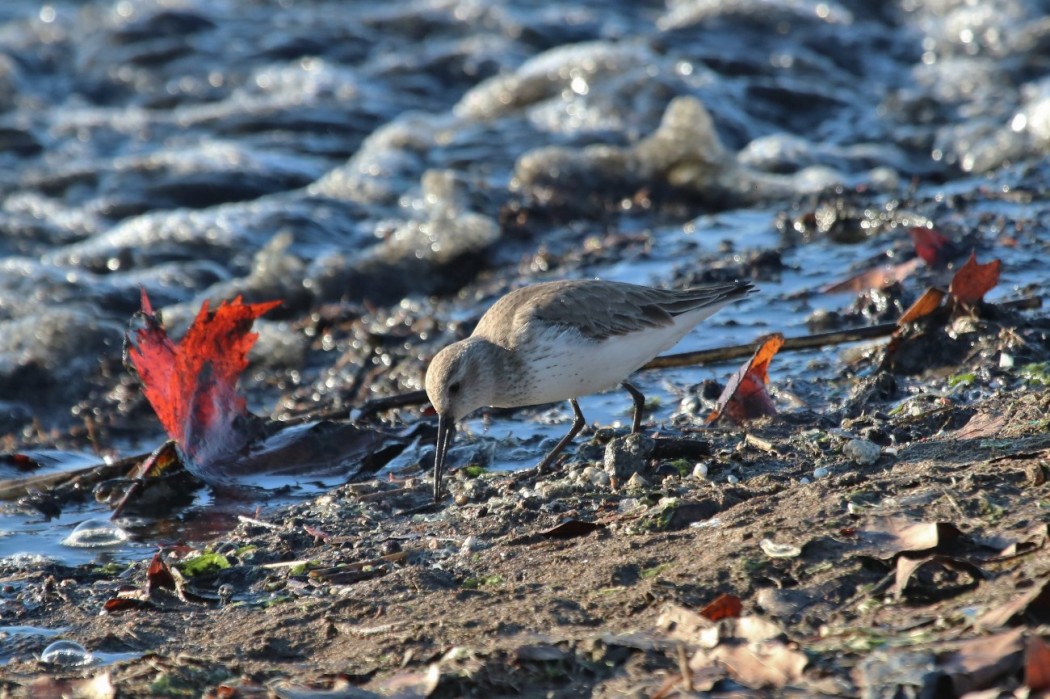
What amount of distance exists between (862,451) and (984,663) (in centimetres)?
184

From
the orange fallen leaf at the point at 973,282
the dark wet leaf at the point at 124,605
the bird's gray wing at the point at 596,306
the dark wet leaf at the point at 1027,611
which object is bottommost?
the dark wet leaf at the point at 124,605

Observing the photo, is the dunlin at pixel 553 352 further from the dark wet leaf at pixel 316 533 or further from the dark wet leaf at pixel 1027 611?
the dark wet leaf at pixel 1027 611

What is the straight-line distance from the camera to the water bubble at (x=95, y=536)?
493 cm

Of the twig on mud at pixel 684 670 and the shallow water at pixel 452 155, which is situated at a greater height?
the shallow water at pixel 452 155

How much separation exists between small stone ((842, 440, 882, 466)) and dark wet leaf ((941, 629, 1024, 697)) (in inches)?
68.0

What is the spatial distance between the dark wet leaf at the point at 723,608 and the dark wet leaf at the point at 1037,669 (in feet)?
2.57

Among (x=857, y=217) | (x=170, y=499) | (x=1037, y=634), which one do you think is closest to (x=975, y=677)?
(x=1037, y=634)

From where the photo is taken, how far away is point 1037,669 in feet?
8.25

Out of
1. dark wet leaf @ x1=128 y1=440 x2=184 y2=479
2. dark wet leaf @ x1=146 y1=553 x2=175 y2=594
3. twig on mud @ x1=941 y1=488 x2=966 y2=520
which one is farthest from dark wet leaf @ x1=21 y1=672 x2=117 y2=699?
twig on mud @ x1=941 y1=488 x2=966 y2=520

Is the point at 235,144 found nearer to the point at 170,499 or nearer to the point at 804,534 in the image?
the point at 170,499

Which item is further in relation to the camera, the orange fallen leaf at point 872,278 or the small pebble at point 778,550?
the orange fallen leaf at point 872,278

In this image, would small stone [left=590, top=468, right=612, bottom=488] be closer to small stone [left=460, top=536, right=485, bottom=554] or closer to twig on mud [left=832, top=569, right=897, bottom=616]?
small stone [left=460, top=536, right=485, bottom=554]

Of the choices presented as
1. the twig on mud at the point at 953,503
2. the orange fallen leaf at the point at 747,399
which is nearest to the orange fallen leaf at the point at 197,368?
the orange fallen leaf at the point at 747,399

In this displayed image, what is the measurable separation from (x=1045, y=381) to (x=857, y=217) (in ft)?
10.0
